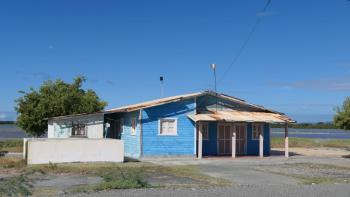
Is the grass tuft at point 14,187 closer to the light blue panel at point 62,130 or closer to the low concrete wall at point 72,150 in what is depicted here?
the low concrete wall at point 72,150

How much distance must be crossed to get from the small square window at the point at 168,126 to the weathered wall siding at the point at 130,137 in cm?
135

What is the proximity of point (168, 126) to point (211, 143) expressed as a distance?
347cm

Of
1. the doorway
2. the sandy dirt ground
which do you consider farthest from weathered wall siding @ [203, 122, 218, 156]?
the sandy dirt ground

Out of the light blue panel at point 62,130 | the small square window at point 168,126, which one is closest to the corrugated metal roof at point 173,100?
the small square window at point 168,126

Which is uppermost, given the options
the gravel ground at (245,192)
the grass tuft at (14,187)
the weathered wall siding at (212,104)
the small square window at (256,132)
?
the weathered wall siding at (212,104)

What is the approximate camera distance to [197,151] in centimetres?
3253

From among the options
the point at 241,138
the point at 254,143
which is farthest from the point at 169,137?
the point at 254,143

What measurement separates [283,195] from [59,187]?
256 inches

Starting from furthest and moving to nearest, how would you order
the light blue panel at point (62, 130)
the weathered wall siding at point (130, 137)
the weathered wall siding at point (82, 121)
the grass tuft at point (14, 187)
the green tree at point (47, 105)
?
the green tree at point (47, 105) → the light blue panel at point (62, 130) → the weathered wall siding at point (82, 121) → the weathered wall siding at point (130, 137) → the grass tuft at point (14, 187)

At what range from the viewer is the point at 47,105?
4444 centimetres

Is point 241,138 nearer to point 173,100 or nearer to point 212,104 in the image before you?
point 212,104

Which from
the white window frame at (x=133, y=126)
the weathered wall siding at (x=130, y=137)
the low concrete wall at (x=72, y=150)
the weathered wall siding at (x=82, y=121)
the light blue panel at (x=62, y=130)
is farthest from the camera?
the light blue panel at (x=62, y=130)

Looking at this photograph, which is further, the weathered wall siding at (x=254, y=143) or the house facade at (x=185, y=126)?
the weathered wall siding at (x=254, y=143)

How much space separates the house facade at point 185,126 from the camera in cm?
3088
